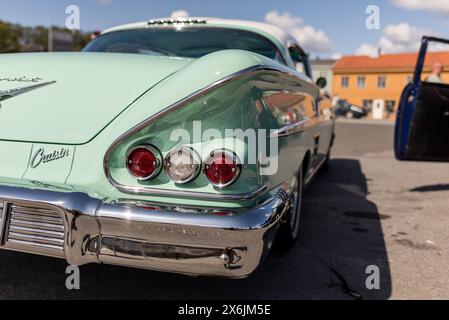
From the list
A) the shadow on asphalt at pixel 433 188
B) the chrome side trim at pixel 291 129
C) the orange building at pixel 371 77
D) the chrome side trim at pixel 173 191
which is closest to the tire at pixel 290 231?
the chrome side trim at pixel 291 129

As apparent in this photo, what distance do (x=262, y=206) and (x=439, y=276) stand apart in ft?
5.20

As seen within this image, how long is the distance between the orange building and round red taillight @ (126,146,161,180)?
115ft

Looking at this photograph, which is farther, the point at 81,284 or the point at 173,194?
the point at 81,284

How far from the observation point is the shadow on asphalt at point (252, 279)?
2281 millimetres

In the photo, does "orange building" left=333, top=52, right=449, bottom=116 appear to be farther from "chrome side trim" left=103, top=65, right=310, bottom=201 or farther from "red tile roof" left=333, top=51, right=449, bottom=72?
"chrome side trim" left=103, top=65, right=310, bottom=201

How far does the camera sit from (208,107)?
1830mm

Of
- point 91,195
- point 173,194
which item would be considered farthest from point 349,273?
point 91,195

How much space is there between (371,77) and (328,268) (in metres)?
40.4

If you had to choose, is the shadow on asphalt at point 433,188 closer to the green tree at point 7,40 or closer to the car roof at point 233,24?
the car roof at point 233,24

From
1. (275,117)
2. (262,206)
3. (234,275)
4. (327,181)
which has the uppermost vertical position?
(275,117)

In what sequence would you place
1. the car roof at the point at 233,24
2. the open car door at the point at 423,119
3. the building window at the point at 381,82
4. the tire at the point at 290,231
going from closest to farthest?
the tire at the point at 290,231
the car roof at the point at 233,24
the open car door at the point at 423,119
the building window at the point at 381,82

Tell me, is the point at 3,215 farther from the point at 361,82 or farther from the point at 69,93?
the point at 361,82

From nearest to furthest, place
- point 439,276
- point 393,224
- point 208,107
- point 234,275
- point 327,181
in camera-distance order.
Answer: point 234,275
point 208,107
point 439,276
point 393,224
point 327,181

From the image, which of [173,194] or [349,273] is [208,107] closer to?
[173,194]
